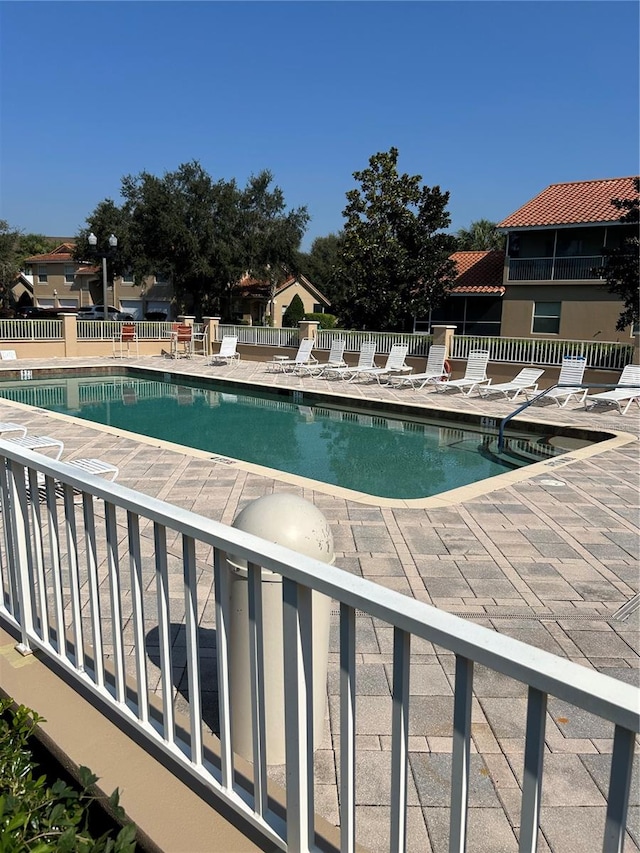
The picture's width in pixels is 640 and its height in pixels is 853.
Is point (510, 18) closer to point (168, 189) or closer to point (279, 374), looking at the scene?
point (279, 374)

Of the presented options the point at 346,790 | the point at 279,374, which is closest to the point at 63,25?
the point at 346,790

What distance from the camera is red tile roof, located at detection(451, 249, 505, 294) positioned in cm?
2953

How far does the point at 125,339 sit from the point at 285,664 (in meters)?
23.6

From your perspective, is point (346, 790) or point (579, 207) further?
point (579, 207)

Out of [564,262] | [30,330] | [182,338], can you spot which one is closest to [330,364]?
[182,338]

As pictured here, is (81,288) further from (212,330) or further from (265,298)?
(212,330)

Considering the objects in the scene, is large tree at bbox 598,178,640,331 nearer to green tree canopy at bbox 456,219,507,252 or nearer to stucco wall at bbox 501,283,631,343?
stucco wall at bbox 501,283,631,343

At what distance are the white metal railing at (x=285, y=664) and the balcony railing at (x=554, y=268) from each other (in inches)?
1018

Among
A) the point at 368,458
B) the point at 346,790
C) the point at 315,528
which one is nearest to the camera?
the point at 346,790

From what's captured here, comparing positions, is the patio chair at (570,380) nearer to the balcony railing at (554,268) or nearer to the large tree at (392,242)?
the large tree at (392,242)

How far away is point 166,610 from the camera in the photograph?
2.08 meters

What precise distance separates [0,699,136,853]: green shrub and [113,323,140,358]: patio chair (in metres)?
22.9

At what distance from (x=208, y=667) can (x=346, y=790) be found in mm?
1705

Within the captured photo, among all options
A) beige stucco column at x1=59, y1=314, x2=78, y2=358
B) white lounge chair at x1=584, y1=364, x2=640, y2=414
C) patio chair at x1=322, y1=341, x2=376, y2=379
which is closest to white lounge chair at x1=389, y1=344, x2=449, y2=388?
patio chair at x1=322, y1=341, x2=376, y2=379
